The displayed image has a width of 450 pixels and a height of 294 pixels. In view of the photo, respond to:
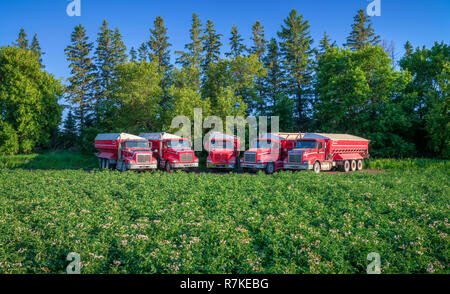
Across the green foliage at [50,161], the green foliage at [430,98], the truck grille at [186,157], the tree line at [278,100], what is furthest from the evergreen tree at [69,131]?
the green foliage at [430,98]

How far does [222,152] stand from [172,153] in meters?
3.89

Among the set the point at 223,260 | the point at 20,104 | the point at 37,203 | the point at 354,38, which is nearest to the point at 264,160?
the point at 37,203

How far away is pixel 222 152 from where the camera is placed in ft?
81.3

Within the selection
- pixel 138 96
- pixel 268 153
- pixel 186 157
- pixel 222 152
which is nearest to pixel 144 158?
pixel 186 157

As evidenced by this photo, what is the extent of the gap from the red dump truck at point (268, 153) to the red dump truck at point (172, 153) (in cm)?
427

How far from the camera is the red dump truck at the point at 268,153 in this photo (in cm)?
2289

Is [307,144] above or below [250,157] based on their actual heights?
above

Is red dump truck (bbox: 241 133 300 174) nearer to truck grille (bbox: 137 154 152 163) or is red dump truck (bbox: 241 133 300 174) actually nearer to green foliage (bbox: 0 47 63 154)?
truck grille (bbox: 137 154 152 163)

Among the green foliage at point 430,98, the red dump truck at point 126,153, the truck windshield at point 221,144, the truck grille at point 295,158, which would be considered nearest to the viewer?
the truck grille at point 295,158

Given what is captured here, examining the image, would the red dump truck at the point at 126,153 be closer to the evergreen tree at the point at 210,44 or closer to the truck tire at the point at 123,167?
the truck tire at the point at 123,167

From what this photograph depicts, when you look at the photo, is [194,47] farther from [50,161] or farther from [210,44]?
[50,161]

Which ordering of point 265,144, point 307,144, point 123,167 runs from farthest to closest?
1. point 123,167
2. point 265,144
3. point 307,144
